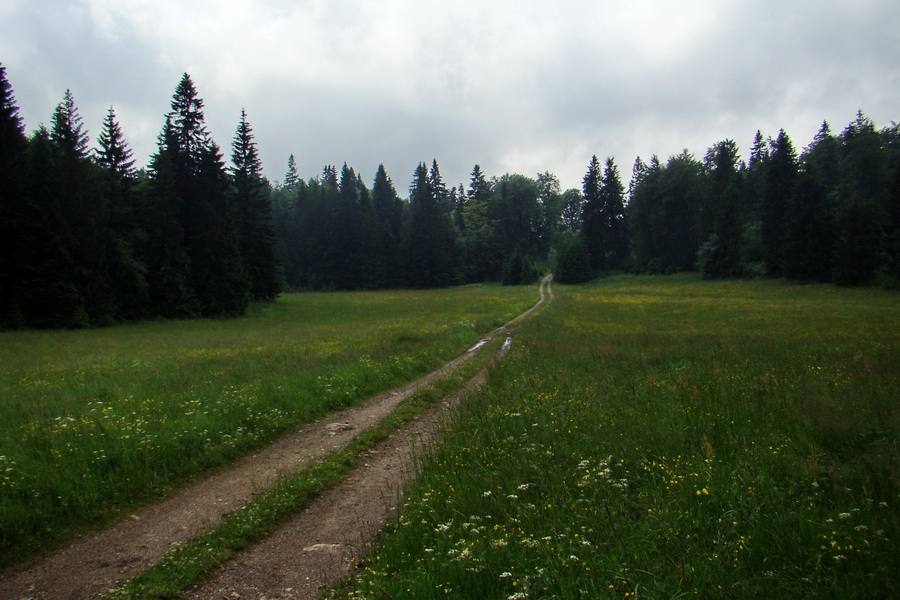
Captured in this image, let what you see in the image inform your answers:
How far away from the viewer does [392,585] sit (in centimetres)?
407

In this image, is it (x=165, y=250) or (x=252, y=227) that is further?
(x=252, y=227)

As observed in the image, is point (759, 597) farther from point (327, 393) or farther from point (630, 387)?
point (327, 393)

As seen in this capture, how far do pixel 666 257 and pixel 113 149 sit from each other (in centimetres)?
8534

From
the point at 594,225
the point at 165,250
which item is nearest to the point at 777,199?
the point at 594,225

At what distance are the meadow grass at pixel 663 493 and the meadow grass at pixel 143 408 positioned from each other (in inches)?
151

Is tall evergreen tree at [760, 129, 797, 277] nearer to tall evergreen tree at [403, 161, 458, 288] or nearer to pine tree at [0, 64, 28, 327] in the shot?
tall evergreen tree at [403, 161, 458, 288]

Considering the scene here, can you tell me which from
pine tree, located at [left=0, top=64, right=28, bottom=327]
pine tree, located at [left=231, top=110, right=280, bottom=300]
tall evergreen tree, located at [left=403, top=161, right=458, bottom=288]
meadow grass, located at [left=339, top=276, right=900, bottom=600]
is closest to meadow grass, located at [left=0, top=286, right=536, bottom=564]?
meadow grass, located at [left=339, top=276, right=900, bottom=600]

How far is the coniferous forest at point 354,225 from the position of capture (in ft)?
115

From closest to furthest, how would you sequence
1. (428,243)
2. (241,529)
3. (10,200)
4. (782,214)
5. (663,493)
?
(663,493) → (241,529) → (10,200) → (782,214) → (428,243)

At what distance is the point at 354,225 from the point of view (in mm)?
98500

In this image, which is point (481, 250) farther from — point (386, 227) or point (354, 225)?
point (354, 225)

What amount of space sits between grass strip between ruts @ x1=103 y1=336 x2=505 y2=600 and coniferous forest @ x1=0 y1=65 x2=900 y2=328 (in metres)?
36.7

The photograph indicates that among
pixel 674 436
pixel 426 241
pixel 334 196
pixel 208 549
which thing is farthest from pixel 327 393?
pixel 334 196

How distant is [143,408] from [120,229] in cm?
4048
